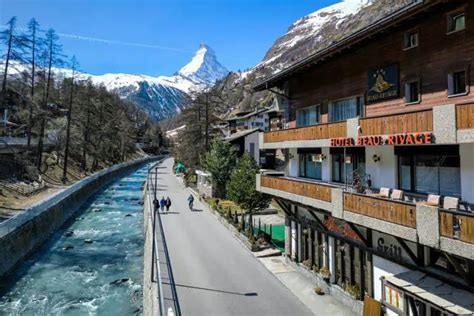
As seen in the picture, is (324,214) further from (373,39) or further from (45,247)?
(45,247)

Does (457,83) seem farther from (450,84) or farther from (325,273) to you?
(325,273)

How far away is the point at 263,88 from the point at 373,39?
964cm

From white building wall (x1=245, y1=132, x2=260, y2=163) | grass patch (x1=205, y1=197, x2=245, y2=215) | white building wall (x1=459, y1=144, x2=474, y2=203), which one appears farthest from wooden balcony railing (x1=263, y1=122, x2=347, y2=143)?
white building wall (x1=245, y1=132, x2=260, y2=163)

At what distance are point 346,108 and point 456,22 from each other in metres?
6.76

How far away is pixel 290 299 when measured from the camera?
17766 millimetres

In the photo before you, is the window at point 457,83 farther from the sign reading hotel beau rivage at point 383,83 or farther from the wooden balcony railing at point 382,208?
the wooden balcony railing at point 382,208

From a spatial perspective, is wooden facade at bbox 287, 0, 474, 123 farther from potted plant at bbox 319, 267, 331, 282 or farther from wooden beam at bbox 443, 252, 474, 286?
potted plant at bbox 319, 267, 331, 282

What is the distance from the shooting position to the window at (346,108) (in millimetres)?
17781

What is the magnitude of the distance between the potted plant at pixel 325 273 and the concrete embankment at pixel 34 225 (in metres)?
20.4

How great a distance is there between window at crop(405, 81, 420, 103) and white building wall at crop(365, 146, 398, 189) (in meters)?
1.97

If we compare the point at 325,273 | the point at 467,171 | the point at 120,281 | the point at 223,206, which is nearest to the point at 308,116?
the point at 325,273

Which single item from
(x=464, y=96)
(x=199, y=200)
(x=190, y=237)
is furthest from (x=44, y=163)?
(x=464, y=96)

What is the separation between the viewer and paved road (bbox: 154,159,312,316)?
16.6 meters

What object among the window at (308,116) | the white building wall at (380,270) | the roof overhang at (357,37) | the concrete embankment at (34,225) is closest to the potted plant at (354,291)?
the white building wall at (380,270)
